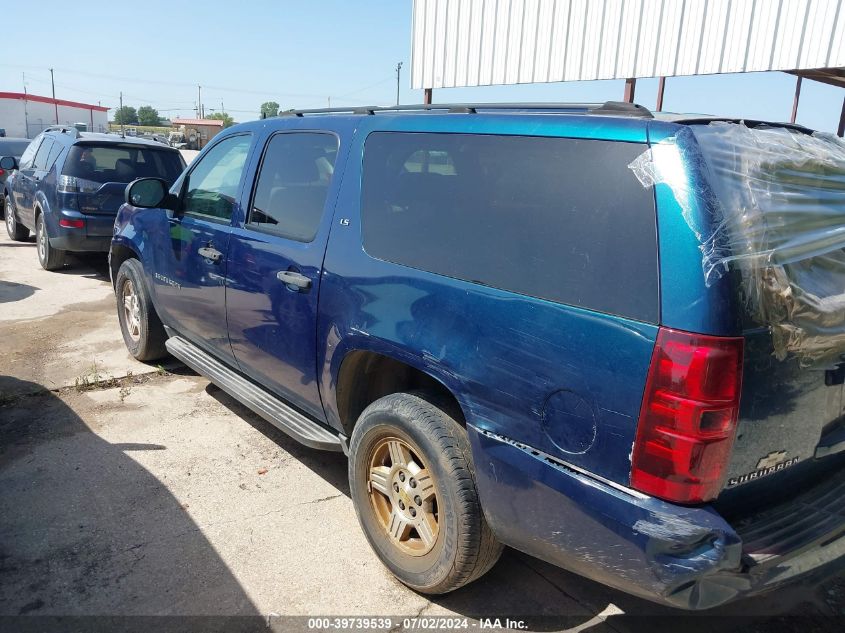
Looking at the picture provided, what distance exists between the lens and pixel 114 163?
815cm

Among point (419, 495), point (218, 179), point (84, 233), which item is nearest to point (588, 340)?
point (419, 495)

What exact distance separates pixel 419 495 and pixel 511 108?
1.64 m

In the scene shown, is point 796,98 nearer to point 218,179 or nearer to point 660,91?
point 660,91

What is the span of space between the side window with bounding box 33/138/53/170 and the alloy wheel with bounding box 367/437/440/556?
8253 millimetres

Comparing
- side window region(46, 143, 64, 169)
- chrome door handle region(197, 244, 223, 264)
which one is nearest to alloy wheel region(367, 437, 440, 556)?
chrome door handle region(197, 244, 223, 264)

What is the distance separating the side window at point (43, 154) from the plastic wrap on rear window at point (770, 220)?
9.33 m

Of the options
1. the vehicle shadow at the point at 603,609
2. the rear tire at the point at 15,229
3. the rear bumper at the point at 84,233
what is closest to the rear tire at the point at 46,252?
the rear bumper at the point at 84,233

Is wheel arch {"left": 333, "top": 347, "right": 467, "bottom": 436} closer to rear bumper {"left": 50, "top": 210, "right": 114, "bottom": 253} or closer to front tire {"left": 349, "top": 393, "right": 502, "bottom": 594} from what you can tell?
front tire {"left": 349, "top": 393, "right": 502, "bottom": 594}

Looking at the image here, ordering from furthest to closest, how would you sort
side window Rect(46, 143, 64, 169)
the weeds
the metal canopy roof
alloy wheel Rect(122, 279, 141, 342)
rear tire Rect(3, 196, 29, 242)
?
rear tire Rect(3, 196, 29, 242) < side window Rect(46, 143, 64, 169) < the metal canopy roof < alloy wheel Rect(122, 279, 141, 342) < the weeds

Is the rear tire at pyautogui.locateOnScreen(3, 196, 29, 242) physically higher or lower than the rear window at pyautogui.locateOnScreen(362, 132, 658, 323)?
lower

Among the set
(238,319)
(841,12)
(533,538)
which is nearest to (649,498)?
(533,538)

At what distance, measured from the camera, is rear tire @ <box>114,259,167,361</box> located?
4996 mm

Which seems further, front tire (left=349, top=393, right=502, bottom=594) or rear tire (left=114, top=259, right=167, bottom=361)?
rear tire (left=114, top=259, right=167, bottom=361)

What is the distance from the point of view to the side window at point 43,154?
894cm
